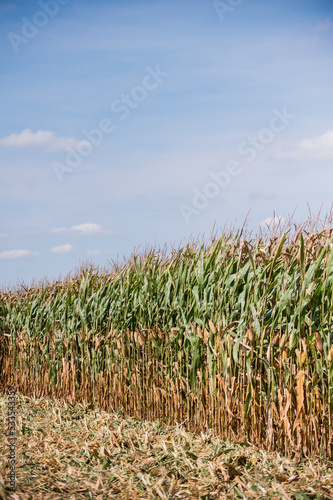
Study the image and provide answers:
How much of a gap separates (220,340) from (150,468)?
1433 mm

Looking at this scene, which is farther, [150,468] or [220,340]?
[220,340]

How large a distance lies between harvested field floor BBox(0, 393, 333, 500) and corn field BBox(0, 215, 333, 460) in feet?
0.88

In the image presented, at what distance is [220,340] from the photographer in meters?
4.99

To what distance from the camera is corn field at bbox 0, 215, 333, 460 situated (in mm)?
4449

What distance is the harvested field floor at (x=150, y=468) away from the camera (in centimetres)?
402

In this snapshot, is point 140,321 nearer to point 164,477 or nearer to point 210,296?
point 210,296

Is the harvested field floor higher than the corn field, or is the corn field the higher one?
the corn field

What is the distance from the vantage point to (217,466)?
4.28m

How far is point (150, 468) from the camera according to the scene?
177 inches

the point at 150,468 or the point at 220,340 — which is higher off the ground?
the point at 220,340

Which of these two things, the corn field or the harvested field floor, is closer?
the harvested field floor

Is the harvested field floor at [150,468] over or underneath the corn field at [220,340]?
underneath

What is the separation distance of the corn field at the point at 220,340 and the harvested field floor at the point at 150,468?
0.88 ft

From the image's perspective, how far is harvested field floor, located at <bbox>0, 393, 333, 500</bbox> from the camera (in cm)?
402
